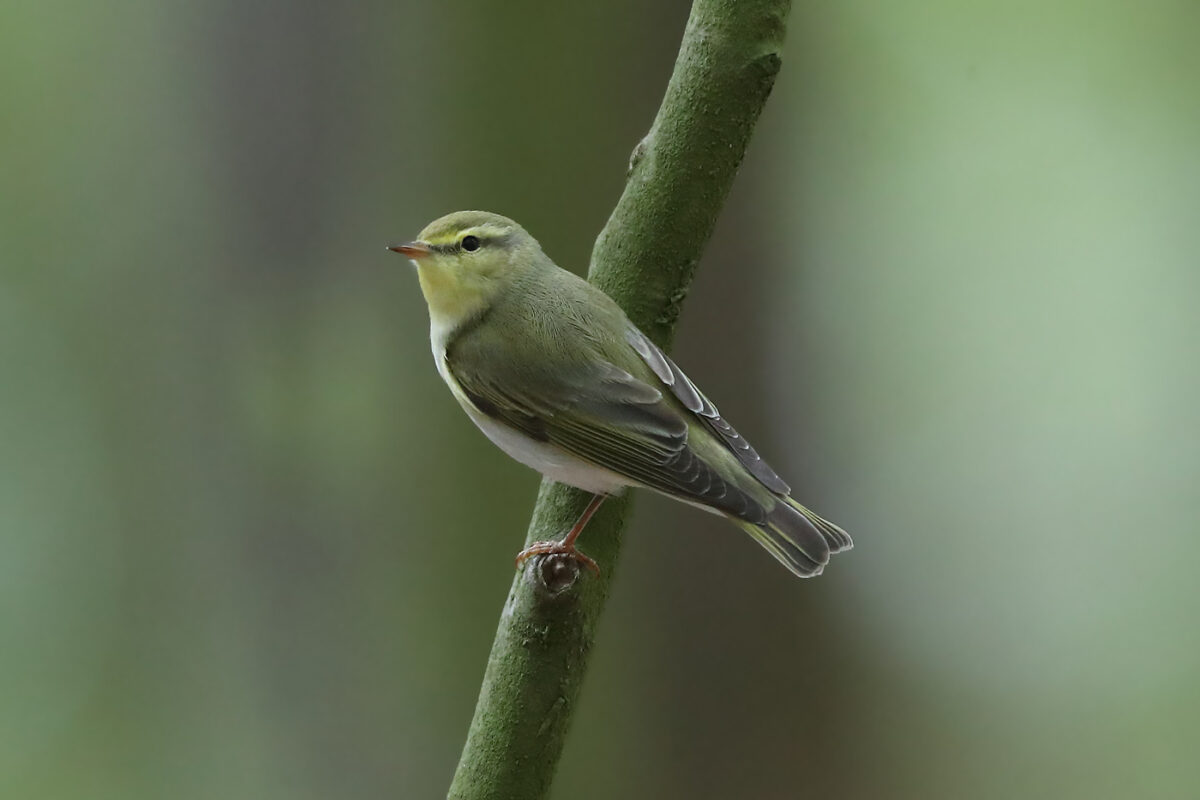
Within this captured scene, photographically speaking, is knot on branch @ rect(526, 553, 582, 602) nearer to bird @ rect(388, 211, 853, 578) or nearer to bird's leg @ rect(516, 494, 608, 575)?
bird's leg @ rect(516, 494, 608, 575)

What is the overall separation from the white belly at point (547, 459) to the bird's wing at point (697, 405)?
10.3 inches

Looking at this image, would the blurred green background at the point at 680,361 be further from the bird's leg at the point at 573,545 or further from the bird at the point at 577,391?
the bird's leg at the point at 573,545

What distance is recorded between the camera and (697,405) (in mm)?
2375

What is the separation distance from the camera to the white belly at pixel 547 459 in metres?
2.13

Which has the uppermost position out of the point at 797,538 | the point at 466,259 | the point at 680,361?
the point at 466,259

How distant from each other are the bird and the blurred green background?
80cm

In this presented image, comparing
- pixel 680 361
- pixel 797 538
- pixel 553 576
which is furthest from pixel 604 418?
pixel 680 361

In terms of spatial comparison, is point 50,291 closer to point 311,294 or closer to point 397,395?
point 311,294

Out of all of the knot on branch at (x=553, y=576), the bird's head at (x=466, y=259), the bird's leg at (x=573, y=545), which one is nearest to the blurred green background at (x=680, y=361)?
the bird's head at (x=466, y=259)

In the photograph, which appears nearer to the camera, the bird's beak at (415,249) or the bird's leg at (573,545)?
the bird's leg at (573,545)

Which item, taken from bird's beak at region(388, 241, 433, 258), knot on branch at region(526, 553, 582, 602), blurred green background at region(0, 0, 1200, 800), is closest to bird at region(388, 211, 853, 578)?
bird's beak at region(388, 241, 433, 258)

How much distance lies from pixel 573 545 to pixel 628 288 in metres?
0.53

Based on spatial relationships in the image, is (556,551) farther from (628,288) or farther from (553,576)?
(628,288)

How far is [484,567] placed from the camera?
131 inches
